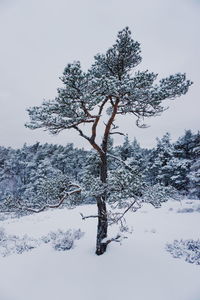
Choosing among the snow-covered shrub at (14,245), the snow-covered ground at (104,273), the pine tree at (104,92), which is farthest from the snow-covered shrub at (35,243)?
the pine tree at (104,92)

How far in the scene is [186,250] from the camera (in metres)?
8.46

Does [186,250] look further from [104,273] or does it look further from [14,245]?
[14,245]

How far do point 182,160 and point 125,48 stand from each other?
20723 millimetres

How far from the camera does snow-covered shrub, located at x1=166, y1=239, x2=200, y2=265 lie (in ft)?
25.5

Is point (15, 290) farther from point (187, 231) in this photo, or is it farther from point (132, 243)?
point (187, 231)

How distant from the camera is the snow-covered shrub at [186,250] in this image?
306 inches

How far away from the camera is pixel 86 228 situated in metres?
12.9

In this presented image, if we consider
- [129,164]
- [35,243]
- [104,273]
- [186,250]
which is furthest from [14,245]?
[186,250]

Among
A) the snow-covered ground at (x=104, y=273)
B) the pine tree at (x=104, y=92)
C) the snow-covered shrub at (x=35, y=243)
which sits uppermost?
the pine tree at (x=104, y=92)

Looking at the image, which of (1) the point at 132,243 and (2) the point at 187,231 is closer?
(1) the point at 132,243

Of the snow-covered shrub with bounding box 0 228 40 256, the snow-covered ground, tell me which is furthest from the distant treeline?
the snow-covered ground

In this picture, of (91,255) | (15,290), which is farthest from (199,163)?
(15,290)

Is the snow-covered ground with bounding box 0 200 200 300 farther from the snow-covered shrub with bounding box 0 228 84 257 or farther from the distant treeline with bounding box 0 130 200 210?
the distant treeline with bounding box 0 130 200 210

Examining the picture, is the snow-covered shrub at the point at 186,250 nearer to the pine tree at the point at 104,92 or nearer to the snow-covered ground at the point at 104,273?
the snow-covered ground at the point at 104,273
